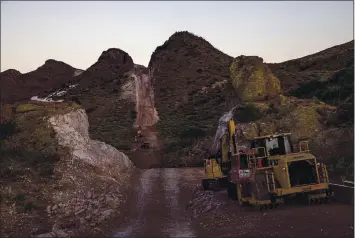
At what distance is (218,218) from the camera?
1741 centimetres

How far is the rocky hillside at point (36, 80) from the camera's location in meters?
97.3

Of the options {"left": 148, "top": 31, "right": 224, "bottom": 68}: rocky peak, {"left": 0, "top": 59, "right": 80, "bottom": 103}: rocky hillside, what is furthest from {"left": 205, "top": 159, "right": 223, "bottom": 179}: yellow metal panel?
{"left": 0, "top": 59, "right": 80, "bottom": 103}: rocky hillside

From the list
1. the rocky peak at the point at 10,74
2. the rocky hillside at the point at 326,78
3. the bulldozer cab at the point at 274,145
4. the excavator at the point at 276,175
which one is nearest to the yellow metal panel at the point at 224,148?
the excavator at the point at 276,175

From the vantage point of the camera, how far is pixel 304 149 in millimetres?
18719

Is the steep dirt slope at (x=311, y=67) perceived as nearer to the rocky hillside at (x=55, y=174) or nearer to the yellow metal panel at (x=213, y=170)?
the rocky hillside at (x=55, y=174)

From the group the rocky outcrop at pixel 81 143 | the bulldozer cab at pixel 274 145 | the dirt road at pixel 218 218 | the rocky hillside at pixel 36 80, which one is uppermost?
the rocky hillside at pixel 36 80

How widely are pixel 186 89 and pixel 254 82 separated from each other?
42859mm

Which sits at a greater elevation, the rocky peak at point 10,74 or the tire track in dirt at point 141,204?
the rocky peak at point 10,74

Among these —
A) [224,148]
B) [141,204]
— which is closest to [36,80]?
[141,204]

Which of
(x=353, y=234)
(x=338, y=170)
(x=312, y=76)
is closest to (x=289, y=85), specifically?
(x=312, y=76)

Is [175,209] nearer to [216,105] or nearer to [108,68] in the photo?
[216,105]

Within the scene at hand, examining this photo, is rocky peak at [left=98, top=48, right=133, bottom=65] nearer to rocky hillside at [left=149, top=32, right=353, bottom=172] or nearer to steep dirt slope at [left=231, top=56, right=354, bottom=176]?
rocky hillside at [left=149, top=32, right=353, bottom=172]

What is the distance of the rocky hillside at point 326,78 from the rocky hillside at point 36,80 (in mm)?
54695

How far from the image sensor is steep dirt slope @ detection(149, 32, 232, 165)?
53.7m
